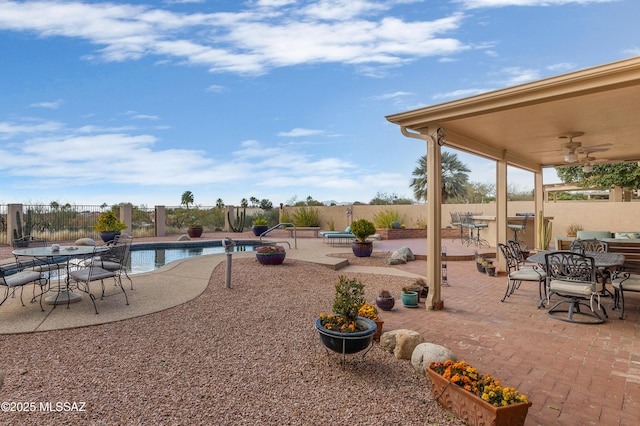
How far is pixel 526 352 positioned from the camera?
3348mm

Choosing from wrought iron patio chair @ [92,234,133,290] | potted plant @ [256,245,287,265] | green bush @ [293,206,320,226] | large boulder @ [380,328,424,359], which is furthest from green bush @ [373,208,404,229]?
large boulder @ [380,328,424,359]

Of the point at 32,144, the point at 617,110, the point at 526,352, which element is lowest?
the point at 526,352

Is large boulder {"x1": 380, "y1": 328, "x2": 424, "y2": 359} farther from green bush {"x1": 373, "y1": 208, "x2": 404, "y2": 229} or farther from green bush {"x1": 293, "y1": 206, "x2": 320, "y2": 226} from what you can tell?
green bush {"x1": 293, "y1": 206, "x2": 320, "y2": 226}

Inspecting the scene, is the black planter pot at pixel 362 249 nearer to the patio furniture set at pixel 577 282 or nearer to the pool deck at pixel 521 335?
the pool deck at pixel 521 335

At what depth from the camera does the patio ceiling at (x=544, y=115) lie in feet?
11.3

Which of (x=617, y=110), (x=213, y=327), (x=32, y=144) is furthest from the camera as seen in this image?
(x=32, y=144)

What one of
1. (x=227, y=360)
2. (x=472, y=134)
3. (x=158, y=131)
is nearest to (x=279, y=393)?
(x=227, y=360)

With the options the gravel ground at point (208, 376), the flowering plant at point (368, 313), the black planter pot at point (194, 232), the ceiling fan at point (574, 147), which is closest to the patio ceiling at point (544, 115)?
the ceiling fan at point (574, 147)

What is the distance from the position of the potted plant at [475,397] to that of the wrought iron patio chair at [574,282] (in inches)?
109

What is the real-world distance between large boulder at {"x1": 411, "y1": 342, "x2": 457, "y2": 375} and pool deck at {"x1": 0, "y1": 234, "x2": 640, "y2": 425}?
1.47 feet

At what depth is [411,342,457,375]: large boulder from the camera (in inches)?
111

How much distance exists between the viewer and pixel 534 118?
5.05 meters

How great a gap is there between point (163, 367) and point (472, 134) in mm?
5692

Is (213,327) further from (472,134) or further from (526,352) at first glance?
(472,134)
